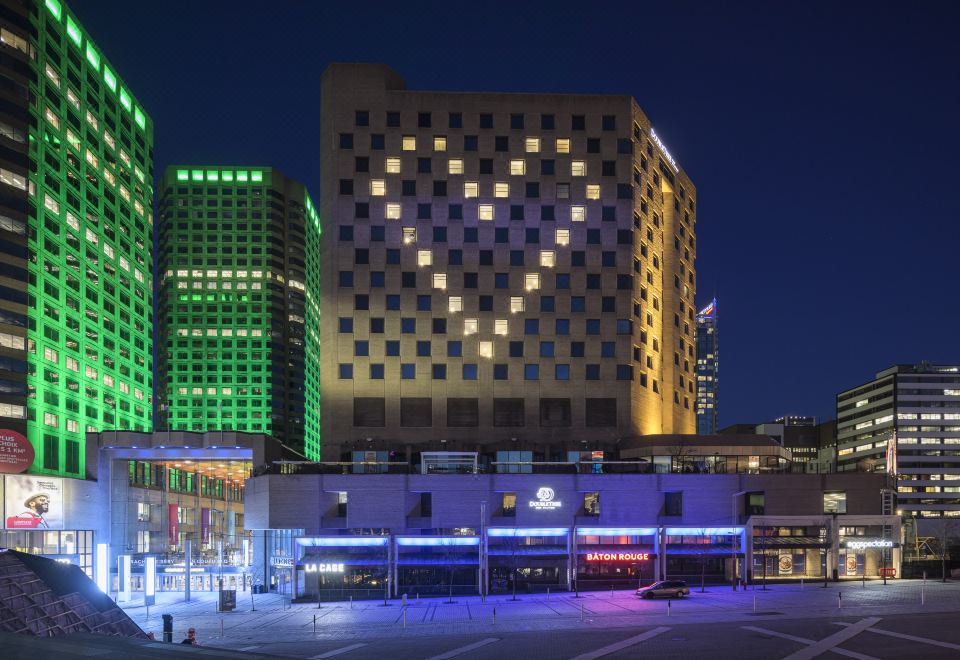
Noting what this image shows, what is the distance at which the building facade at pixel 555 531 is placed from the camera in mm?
69188

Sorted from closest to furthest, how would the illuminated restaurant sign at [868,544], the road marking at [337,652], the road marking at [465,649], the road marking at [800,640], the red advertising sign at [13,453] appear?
the road marking at [800,640] < the road marking at [465,649] < the road marking at [337,652] < the illuminated restaurant sign at [868,544] < the red advertising sign at [13,453]

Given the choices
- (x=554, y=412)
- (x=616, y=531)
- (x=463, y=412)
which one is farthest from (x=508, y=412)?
(x=616, y=531)

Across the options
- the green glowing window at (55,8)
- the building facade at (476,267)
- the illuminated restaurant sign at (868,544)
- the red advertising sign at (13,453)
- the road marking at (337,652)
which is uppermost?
the green glowing window at (55,8)

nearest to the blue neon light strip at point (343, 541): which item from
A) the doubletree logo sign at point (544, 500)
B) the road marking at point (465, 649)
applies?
the doubletree logo sign at point (544, 500)

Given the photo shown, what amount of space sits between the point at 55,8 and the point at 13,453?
219ft

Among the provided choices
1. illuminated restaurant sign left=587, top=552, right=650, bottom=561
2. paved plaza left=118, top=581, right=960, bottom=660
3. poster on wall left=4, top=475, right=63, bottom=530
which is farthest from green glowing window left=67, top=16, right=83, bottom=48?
illuminated restaurant sign left=587, top=552, right=650, bottom=561

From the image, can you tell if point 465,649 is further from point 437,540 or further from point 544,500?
point 544,500

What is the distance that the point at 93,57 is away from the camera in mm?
122875

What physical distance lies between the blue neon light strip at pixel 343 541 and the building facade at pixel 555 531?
101 mm

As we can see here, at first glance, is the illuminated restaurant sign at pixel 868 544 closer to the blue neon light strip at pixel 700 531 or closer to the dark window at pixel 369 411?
the blue neon light strip at pixel 700 531

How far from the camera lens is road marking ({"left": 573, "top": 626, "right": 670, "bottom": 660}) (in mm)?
37500

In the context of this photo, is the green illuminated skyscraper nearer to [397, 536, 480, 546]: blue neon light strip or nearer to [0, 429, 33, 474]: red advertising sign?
[0, 429, 33, 474]: red advertising sign

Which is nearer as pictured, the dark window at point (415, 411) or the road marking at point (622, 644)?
the road marking at point (622, 644)

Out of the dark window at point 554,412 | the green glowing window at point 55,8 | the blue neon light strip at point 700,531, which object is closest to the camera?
the blue neon light strip at point 700,531
